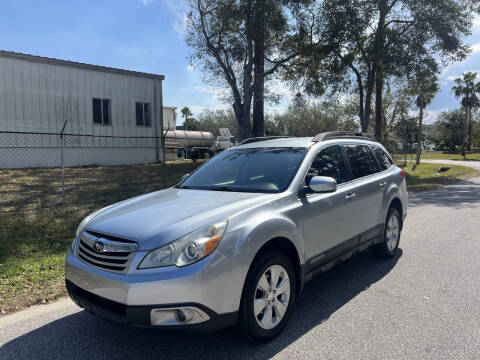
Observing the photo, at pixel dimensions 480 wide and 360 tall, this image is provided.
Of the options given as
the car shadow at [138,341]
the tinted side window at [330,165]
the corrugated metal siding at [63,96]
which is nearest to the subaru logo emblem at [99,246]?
the car shadow at [138,341]

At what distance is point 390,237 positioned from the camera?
17.5 ft

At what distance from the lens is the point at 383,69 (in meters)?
17.8

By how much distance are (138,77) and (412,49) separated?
46.8 ft

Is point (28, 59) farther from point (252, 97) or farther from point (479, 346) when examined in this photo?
point (479, 346)

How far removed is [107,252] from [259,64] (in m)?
12.5

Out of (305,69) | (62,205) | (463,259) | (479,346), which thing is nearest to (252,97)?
(305,69)

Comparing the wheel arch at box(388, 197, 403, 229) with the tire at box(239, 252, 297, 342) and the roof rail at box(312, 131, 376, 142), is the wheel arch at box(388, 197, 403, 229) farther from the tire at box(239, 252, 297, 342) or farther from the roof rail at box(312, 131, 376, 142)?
the tire at box(239, 252, 297, 342)

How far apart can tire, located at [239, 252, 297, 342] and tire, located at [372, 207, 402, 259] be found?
7.68 feet

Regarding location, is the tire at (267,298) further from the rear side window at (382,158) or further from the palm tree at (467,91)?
the palm tree at (467,91)

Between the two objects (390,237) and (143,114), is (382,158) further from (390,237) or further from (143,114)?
(143,114)

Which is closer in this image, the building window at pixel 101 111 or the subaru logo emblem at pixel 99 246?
the subaru logo emblem at pixel 99 246

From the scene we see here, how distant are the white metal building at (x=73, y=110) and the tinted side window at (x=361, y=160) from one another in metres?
12.4

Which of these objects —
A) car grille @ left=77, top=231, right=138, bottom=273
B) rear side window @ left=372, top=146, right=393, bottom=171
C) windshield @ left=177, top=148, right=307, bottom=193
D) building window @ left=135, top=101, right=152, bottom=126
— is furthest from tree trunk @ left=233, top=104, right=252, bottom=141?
car grille @ left=77, top=231, right=138, bottom=273

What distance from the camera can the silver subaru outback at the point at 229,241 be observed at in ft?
8.53
